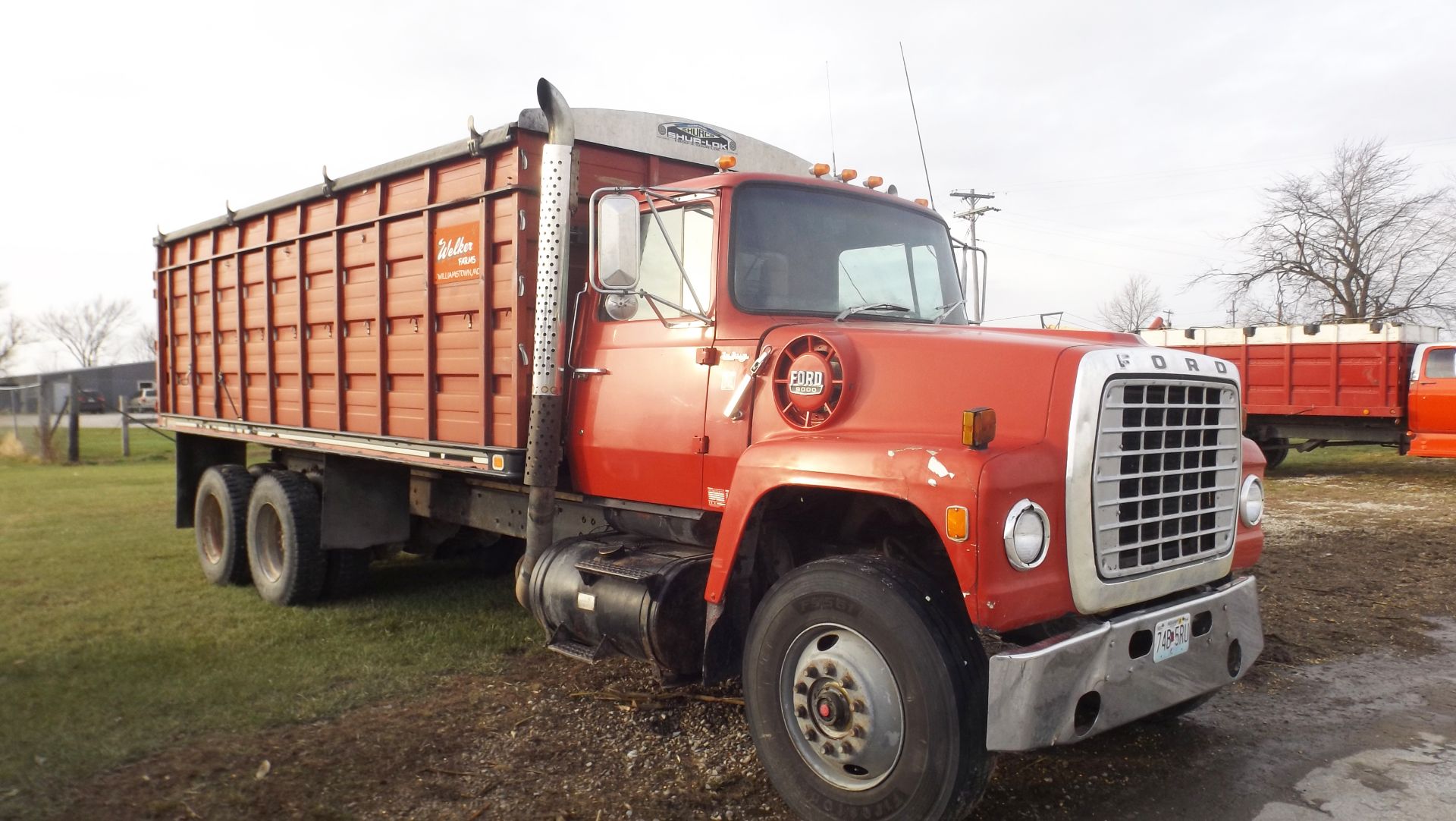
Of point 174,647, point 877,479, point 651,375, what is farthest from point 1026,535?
point 174,647

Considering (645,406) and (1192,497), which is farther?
(645,406)

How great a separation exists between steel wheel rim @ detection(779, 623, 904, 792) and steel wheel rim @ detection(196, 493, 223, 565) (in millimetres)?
5996

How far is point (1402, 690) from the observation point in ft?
16.5

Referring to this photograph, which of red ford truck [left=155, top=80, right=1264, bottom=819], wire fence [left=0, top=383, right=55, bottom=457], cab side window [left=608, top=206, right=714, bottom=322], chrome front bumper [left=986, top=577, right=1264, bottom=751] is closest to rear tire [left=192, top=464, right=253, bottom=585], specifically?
red ford truck [left=155, top=80, right=1264, bottom=819]

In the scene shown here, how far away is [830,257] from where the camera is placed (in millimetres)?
4512

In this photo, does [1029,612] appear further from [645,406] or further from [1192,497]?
[645,406]

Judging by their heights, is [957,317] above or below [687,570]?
above

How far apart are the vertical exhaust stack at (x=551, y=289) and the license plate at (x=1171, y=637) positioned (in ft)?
9.01

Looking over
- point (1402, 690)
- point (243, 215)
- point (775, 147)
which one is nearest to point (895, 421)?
point (775, 147)

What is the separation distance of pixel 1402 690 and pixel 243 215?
7.89 m

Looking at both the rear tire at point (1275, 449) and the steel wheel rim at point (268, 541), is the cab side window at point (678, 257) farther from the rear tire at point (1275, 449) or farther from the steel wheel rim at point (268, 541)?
the rear tire at point (1275, 449)

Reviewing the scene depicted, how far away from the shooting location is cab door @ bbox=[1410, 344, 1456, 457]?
45.6 feet

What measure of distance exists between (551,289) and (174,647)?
324 cm

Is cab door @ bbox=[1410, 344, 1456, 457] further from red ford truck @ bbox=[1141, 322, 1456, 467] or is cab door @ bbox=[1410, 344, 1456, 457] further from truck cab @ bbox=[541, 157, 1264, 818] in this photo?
truck cab @ bbox=[541, 157, 1264, 818]
